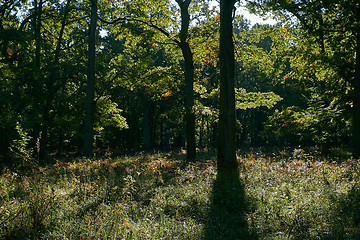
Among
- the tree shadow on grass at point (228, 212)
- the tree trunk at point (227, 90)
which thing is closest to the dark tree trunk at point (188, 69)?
the tree trunk at point (227, 90)

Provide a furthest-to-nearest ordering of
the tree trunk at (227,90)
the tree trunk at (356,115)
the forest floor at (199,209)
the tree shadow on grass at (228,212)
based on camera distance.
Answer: the tree trunk at (356,115) → the tree trunk at (227,90) → the tree shadow on grass at (228,212) → the forest floor at (199,209)

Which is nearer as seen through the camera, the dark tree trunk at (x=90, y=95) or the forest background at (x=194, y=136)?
the forest background at (x=194, y=136)

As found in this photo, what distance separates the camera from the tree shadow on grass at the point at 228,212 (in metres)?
4.92

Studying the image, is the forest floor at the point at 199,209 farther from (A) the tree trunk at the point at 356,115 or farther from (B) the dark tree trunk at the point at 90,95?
(B) the dark tree trunk at the point at 90,95

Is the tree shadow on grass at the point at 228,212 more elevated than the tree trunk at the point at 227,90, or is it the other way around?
the tree trunk at the point at 227,90

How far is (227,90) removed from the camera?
10.3 meters

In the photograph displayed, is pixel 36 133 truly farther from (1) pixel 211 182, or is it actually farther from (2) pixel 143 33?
(1) pixel 211 182

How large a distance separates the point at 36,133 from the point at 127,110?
23.6 m

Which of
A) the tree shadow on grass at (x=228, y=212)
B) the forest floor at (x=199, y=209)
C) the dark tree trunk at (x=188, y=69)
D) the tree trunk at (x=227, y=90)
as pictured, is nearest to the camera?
the forest floor at (x=199, y=209)

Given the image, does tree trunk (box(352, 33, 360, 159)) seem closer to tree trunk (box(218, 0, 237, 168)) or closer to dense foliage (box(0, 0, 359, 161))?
dense foliage (box(0, 0, 359, 161))

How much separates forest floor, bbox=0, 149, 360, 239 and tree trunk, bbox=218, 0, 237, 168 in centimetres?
182

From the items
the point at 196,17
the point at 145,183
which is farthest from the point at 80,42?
the point at 145,183

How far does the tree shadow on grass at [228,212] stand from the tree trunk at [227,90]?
71.9 inches

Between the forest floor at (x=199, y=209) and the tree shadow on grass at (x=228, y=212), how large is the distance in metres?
0.02
